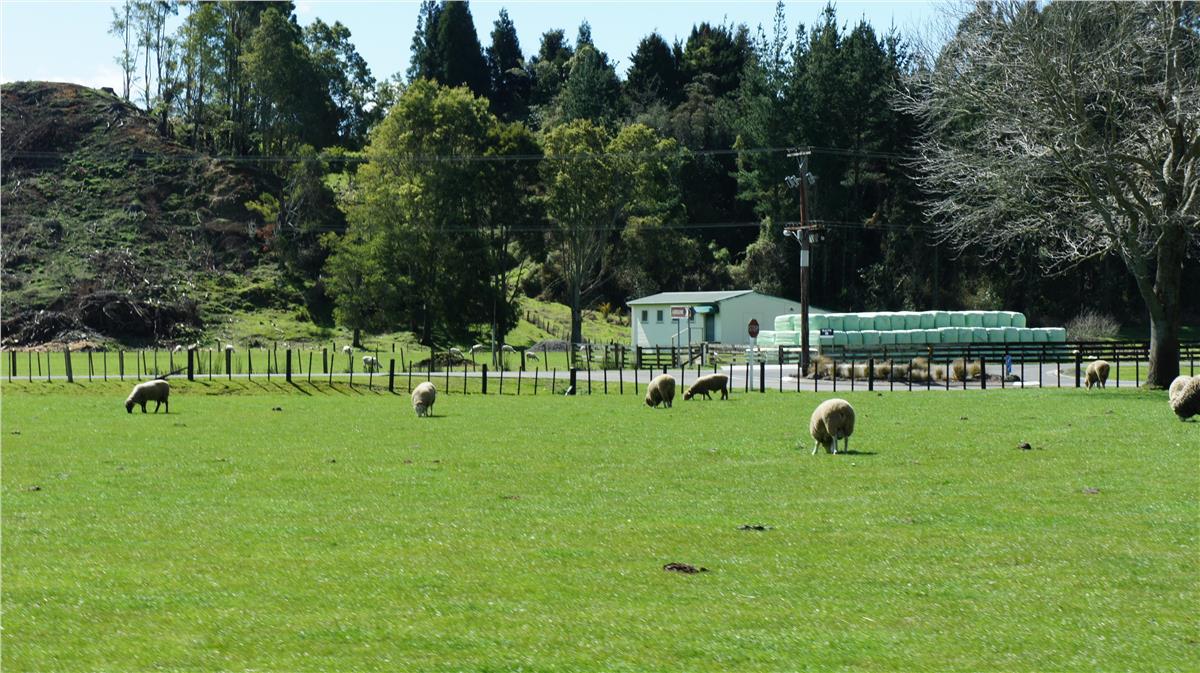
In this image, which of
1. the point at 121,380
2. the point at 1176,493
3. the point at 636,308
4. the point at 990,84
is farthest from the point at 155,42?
the point at 1176,493

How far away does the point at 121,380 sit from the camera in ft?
161

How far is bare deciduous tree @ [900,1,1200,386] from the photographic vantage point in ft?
126

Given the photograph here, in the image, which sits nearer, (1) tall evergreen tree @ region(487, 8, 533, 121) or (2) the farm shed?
(2) the farm shed

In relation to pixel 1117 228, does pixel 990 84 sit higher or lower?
higher

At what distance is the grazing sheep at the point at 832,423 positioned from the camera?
22.5 metres

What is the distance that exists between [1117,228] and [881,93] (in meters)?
61.3

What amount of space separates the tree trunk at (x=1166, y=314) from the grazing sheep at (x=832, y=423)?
2334 centimetres

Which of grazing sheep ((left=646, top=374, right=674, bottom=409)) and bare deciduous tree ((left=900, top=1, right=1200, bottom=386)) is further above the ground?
bare deciduous tree ((left=900, top=1, right=1200, bottom=386))

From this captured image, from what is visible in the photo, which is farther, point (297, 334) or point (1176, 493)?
point (297, 334)

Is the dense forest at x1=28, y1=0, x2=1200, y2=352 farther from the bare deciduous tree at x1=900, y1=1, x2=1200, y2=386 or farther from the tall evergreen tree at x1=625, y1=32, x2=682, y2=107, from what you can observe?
the bare deciduous tree at x1=900, y1=1, x2=1200, y2=386

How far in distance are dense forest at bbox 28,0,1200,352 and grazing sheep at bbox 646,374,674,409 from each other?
43236mm

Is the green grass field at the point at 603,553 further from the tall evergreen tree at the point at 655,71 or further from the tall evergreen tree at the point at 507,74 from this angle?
the tall evergreen tree at the point at 507,74

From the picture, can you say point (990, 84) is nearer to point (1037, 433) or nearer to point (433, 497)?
point (1037, 433)

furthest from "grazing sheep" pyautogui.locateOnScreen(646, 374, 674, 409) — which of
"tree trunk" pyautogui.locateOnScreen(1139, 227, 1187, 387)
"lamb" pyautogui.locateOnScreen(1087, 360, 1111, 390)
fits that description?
"tree trunk" pyautogui.locateOnScreen(1139, 227, 1187, 387)
